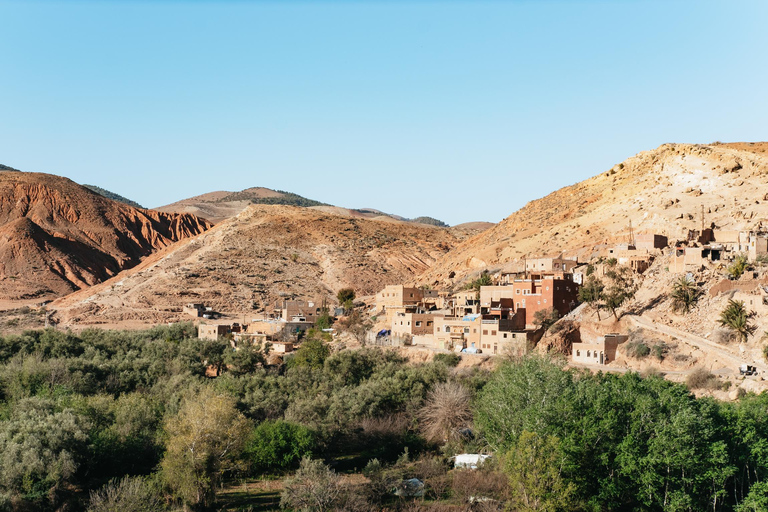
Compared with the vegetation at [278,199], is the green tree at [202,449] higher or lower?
lower

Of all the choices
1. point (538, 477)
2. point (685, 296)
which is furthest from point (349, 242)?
point (538, 477)

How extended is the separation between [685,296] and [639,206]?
16.8 metres

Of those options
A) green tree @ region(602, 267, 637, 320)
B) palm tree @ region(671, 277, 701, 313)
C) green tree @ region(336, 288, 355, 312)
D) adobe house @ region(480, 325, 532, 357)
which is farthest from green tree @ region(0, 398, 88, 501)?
green tree @ region(336, 288, 355, 312)

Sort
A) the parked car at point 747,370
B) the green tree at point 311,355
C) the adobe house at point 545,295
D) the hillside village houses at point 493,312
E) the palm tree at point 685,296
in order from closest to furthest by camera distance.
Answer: the parked car at point 747,370, the palm tree at point 685,296, the hillside village houses at point 493,312, the adobe house at point 545,295, the green tree at point 311,355

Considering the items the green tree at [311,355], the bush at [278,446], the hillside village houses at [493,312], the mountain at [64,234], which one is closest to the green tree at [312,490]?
the bush at [278,446]

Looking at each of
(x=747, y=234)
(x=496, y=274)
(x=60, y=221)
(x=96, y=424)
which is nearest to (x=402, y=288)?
(x=496, y=274)

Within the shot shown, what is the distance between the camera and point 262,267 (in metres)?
66.9

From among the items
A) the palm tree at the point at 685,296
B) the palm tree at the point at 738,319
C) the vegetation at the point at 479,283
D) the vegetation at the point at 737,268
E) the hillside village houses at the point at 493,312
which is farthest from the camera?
the vegetation at the point at 479,283

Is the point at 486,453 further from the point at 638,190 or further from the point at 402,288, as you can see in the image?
the point at 638,190

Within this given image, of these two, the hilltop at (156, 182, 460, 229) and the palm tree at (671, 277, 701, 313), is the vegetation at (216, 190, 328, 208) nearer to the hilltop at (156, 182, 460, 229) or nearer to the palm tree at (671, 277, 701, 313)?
the hilltop at (156, 182, 460, 229)

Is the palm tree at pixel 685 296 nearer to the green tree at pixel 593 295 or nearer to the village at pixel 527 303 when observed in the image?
the village at pixel 527 303

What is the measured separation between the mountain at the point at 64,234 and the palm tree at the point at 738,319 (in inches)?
2179

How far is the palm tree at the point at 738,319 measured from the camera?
31.5 metres

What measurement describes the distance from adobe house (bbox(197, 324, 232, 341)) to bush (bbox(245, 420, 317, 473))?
17926 millimetres
